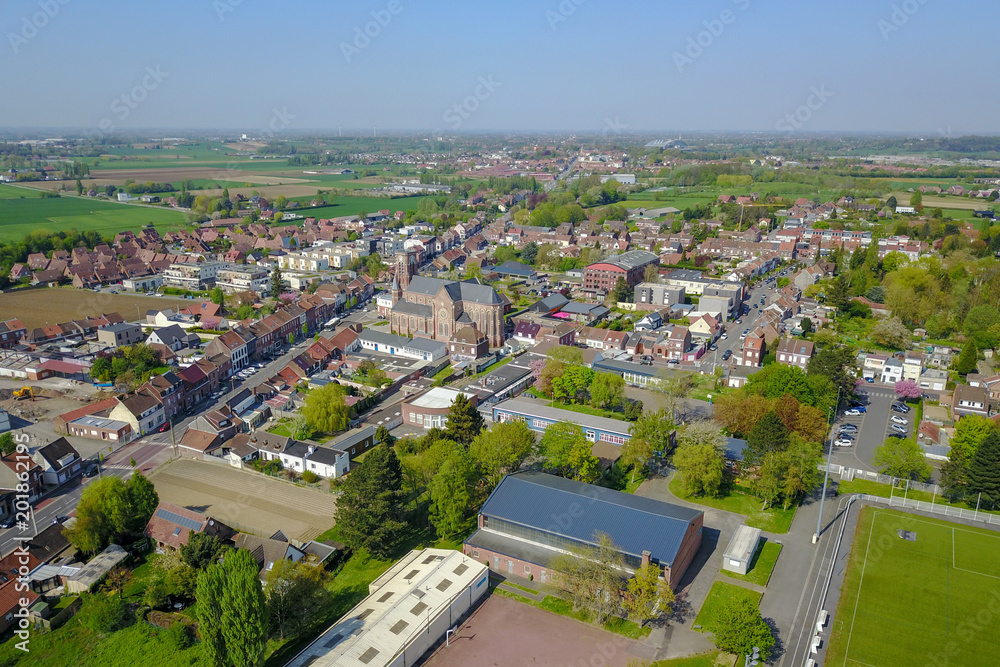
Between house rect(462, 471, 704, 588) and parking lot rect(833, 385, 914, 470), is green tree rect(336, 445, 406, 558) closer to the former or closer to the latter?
house rect(462, 471, 704, 588)

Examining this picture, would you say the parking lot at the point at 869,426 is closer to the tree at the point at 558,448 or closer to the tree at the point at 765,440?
the tree at the point at 765,440

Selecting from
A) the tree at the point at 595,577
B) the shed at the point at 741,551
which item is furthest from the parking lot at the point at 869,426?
the tree at the point at 595,577

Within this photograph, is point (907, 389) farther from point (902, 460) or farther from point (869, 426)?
point (902, 460)

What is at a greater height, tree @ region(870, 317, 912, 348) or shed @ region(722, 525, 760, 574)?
tree @ region(870, 317, 912, 348)

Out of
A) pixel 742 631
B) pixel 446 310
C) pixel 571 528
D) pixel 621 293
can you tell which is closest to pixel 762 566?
pixel 742 631

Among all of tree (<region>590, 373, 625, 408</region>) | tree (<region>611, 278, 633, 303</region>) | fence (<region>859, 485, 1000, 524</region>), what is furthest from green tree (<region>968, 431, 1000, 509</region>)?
tree (<region>611, 278, 633, 303</region>)

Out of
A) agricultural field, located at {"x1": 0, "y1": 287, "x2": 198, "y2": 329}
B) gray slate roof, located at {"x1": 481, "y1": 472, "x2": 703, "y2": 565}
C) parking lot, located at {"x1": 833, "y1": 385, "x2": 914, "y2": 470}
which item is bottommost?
parking lot, located at {"x1": 833, "y1": 385, "x2": 914, "y2": 470}

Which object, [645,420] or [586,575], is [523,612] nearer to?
[586,575]
